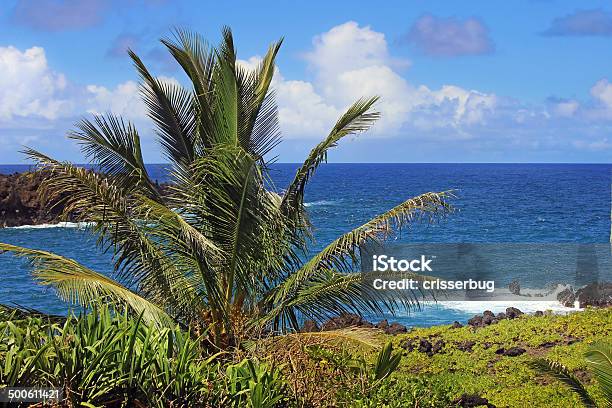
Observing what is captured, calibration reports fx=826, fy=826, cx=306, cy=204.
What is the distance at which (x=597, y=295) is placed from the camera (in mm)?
17844

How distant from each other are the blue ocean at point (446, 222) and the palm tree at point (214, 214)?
0.82 meters

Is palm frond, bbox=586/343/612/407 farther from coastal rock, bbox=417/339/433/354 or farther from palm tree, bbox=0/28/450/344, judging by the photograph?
coastal rock, bbox=417/339/433/354

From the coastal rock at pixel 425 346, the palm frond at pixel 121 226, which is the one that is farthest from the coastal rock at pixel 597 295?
the palm frond at pixel 121 226

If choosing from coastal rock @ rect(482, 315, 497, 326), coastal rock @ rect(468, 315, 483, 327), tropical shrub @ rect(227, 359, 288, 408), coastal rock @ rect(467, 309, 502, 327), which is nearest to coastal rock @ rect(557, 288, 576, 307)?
coastal rock @ rect(467, 309, 502, 327)

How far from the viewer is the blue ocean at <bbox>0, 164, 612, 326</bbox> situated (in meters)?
24.5

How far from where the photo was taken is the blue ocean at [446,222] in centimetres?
2448

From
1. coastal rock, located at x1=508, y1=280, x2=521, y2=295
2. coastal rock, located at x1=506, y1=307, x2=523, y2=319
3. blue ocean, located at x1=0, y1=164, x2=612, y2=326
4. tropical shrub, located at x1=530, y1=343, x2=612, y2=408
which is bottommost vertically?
blue ocean, located at x1=0, y1=164, x2=612, y2=326

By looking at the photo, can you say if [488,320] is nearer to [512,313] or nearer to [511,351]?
[512,313]

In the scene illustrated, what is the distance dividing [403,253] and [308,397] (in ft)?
36.1

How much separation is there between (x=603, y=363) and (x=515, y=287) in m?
10.2

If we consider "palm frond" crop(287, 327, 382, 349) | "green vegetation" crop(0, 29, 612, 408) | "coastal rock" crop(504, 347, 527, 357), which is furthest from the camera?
"coastal rock" crop(504, 347, 527, 357)

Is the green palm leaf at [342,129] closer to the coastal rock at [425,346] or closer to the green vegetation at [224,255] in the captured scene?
the green vegetation at [224,255]

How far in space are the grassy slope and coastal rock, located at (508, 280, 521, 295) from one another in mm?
1523

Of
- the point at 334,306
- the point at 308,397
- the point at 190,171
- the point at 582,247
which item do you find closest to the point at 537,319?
the point at 582,247
